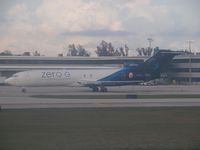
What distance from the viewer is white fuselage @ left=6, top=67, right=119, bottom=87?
5838 centimetres

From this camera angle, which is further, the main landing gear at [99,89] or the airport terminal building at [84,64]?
the airport terminal building at [84,64]

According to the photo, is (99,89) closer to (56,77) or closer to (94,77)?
(94,77)

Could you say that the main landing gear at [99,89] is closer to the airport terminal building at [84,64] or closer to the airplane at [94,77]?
the airplane at [94,77]

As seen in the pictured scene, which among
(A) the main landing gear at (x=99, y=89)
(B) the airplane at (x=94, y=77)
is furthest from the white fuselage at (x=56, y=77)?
(A) the main landing gear at (x=99, y=89)

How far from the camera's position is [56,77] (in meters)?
59.3
